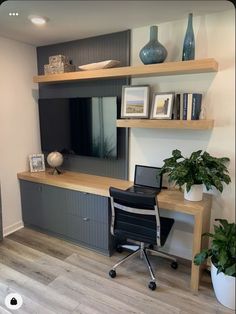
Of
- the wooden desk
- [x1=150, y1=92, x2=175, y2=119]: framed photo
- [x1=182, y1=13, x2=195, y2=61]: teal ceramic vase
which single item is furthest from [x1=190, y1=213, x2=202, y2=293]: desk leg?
[x1=182, y1=13, x2=195, y2=61]: teal ceramic vase

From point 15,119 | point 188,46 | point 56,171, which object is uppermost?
point 188,46

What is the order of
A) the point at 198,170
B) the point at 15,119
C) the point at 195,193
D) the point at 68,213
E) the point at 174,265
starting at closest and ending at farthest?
the point at 198,170 < the point at 195,193 < the point at 174,265 < the point at 68,213 < the point at 15,119

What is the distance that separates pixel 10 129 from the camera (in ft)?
8.69

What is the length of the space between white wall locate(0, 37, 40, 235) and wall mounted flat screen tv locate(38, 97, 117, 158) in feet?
0.48

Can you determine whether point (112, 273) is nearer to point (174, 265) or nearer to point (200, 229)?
point (174, 265)

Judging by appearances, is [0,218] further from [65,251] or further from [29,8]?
[29,8]

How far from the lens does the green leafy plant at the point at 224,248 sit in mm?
819

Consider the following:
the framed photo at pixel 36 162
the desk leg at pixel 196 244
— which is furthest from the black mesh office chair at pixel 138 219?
the framed photo at pixel 36 162

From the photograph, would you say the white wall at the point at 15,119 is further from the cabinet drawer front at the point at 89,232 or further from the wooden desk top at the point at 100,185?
the cabinet drawer front at the point at 89,232

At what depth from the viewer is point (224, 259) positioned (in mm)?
1225

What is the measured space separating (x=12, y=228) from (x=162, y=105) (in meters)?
2.12

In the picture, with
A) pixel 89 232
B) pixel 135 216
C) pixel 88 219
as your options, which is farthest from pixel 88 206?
pixel 135 216

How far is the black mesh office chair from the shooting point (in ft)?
5.91

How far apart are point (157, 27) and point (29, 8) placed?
1133 millimetres
